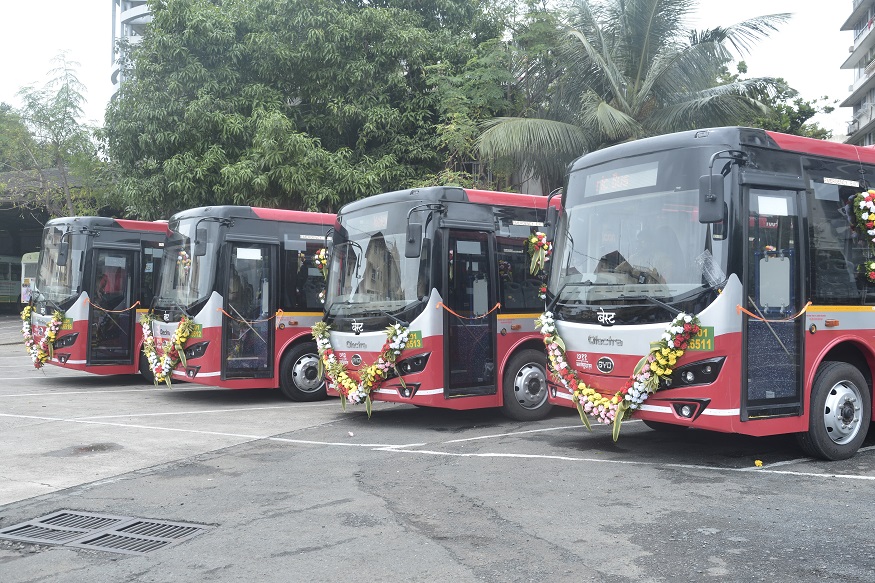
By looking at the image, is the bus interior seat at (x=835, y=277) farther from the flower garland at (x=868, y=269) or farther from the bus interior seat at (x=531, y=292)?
the bus interior seat at (x=531, y=292)

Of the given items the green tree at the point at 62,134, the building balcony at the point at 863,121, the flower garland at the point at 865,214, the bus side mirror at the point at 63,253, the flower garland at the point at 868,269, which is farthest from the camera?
the building balcony at the point at 863,121

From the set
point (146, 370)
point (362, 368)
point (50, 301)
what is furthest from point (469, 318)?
point (50, 301)

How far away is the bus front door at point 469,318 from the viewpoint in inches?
421

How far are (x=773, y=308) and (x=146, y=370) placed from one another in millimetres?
12172

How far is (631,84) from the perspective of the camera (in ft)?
59.8

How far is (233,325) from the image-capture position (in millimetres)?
13406

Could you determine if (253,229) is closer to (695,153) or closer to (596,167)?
(596,167)

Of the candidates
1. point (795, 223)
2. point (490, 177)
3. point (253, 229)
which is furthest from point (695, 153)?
point (490, 177)

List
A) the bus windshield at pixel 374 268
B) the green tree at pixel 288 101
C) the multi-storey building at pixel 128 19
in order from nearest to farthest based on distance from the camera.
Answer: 1. the bus windshield at pixel 374 268
2. the green tree at pixel 288 101
3. the multi-storey building at pixel 128 19

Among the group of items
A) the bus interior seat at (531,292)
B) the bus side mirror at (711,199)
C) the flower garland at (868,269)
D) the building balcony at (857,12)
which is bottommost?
the bus interior seat at (531,292)

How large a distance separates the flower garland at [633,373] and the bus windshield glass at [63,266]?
33.9ft

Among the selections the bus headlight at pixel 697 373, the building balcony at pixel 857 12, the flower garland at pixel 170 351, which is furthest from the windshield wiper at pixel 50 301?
the building balcony at pixel 857 12

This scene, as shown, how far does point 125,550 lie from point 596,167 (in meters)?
5.59

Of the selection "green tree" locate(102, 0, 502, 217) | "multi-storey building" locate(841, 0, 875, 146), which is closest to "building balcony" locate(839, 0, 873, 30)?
"multi-storey building" locate(841, 0, 875, 146)
